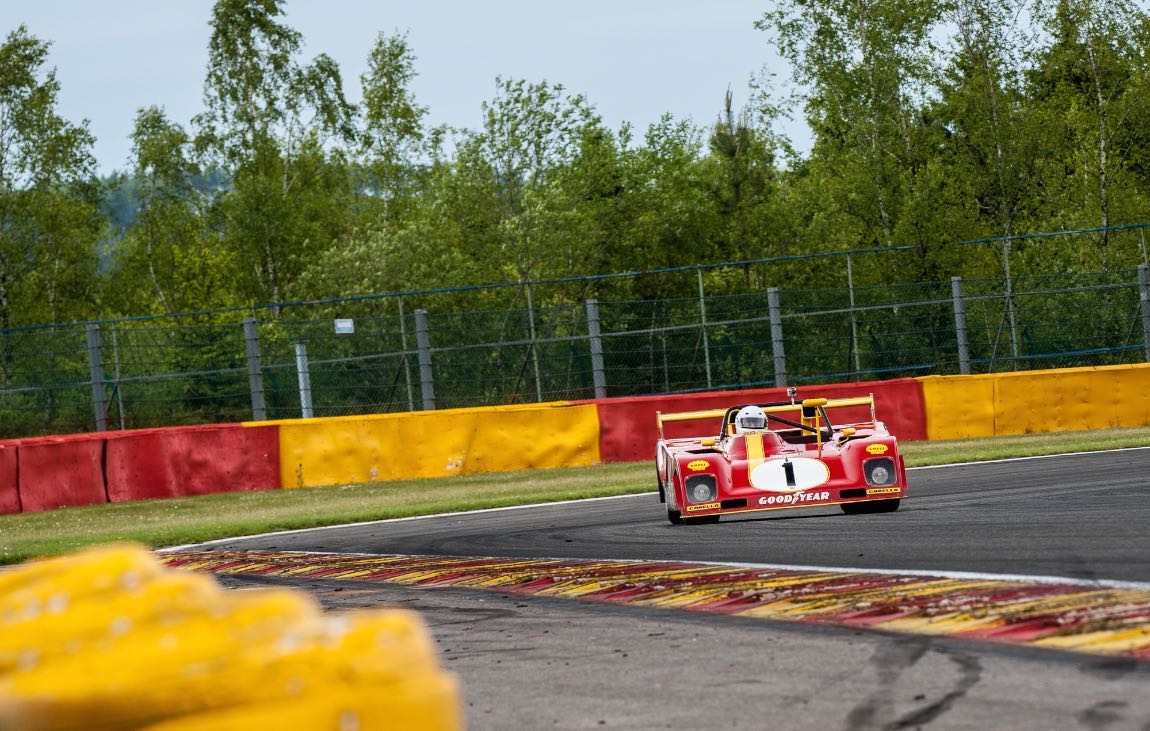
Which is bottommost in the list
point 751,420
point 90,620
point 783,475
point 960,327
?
point 783,475

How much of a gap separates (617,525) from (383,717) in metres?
8.52

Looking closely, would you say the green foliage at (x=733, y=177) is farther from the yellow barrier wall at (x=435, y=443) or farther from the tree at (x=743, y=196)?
the yellow barrier wall at (x=435, y=443)

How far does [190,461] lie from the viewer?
56.9ft

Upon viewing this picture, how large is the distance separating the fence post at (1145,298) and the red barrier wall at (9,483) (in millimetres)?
14664

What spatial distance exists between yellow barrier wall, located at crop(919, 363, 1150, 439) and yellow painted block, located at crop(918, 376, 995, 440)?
0.01 m

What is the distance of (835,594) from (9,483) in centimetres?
1289

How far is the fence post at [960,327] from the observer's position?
20750mm

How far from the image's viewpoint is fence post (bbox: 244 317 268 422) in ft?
61.7

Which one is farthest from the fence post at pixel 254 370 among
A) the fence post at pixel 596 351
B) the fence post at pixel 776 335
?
the fence post at pixel 776 335

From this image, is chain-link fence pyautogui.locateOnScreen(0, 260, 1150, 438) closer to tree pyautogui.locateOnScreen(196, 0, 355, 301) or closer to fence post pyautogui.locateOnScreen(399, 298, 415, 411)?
fence post pyautogui.locateOnScreen(399, 298, 415, 411)

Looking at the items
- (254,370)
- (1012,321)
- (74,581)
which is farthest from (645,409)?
(74,581)

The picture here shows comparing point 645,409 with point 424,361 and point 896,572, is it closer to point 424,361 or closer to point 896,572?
point 424,361

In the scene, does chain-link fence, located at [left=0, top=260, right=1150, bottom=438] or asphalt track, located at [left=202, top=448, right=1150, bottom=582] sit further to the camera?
chain-link fence, located at [left=0, top=260, right=1150, bottom=438]

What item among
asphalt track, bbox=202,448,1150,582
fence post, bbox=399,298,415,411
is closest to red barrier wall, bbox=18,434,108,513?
fence post, bbox=399,298,415,411
